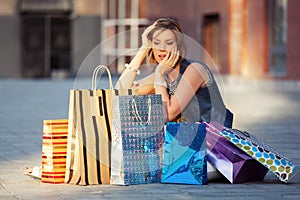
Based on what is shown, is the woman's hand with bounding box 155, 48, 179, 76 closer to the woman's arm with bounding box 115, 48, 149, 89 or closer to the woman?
the woman

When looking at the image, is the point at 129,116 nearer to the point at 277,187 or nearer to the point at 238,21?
the point at 277,187

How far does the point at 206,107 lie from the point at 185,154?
0.73 m

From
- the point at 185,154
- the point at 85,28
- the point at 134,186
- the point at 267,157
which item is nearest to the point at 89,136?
the point at 134,186

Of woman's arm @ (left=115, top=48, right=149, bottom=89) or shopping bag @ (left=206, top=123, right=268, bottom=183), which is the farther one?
woman's arm @ (left=115, top=48, right=149, bottom=89)

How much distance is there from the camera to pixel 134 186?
305 inches

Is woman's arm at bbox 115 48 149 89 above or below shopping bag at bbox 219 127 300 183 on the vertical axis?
above

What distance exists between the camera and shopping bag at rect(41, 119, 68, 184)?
7.93m

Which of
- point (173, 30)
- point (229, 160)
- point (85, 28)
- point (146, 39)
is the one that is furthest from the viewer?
point (85, 28)

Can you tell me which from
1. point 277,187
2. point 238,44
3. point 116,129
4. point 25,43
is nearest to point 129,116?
point 116,129

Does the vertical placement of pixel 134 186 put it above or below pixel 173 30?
below

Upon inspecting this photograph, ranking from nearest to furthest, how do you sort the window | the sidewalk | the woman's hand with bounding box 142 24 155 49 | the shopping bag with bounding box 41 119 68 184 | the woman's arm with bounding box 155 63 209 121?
the sidewalk < the shopping bag with bounding box 41 119 68 184 < the woman's arm with bounding box 155 63 209 121 < the woman's hand with bounding box 142 24 155 49 < the window

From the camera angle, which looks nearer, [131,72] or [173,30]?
[173,30]

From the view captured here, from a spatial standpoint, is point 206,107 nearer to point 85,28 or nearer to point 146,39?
point 146,39

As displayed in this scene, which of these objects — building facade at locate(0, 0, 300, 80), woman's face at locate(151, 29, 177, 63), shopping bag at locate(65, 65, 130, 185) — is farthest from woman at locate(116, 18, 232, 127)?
A: building facade at locate(0, 0, 300, 80)
